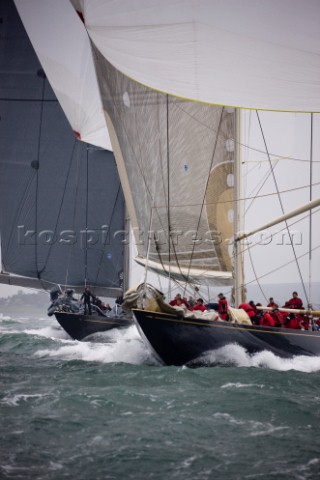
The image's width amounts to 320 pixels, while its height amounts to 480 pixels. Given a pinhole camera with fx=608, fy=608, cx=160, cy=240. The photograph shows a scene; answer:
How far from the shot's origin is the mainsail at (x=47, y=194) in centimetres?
2966

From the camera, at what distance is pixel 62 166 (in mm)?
30094

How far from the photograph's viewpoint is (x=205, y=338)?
43.4 ft

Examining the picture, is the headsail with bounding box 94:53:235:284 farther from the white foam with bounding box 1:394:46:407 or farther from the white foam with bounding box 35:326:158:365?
the white foam with bounding box 1:394:46:407

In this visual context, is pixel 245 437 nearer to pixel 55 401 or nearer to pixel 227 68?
pixel 55 401

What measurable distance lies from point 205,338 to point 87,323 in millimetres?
10227

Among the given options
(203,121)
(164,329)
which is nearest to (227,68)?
(164,329)

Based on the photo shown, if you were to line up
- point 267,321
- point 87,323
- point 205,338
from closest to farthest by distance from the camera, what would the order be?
1. point 205,338
2. point 267,321
3. point 87,323

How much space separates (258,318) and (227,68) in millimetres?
6447

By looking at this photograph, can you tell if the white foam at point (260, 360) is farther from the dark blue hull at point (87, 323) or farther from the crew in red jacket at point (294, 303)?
the dark blue hull at point (87, 323)

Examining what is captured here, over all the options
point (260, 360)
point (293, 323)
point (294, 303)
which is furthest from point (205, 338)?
point (294, 303)

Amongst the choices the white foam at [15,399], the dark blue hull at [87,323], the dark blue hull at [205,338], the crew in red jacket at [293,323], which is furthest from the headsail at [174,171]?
the white foam at [15,399]

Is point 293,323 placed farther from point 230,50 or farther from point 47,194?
point 47,194

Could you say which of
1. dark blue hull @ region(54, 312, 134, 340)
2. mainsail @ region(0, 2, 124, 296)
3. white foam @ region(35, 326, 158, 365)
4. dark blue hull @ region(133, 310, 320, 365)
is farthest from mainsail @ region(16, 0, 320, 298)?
mainsail @ region(0, 2, 124, 296)

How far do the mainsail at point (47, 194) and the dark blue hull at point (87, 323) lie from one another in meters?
6.11
